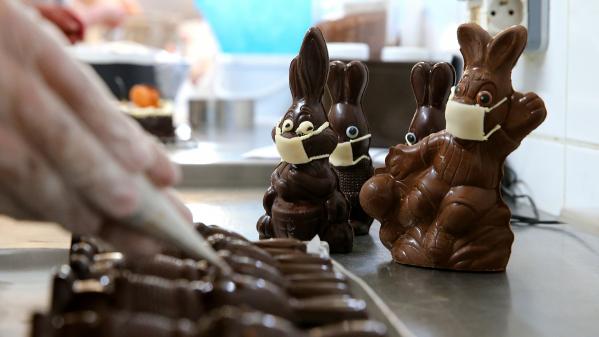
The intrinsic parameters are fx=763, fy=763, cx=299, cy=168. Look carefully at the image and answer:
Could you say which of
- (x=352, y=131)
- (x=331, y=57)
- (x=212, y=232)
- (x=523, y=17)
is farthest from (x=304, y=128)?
(x=331, y=57)

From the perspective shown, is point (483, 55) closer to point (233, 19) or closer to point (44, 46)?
point (44, 46)

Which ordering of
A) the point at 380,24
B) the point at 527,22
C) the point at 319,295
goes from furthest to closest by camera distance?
the point at 380,24 → the point at 527,22 → the point at 319,295

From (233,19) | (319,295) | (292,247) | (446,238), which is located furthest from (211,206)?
(233,19)

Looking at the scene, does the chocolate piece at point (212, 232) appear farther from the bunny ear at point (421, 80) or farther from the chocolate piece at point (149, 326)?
the bunny ear at point (421, 80)

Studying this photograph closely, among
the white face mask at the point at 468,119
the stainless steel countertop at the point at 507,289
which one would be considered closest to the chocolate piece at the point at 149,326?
the stainless steel countertop at the point at 507,289

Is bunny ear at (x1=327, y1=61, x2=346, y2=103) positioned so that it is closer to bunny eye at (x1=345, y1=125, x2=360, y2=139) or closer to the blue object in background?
bunny eye at (x1=345, y1=125, x2=360, y2=139)

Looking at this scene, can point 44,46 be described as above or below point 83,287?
above
